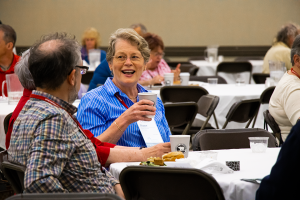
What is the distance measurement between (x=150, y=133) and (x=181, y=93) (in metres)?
1.91

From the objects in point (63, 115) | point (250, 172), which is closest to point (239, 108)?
point (250, 172)

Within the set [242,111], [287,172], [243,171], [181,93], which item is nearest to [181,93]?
[181,93]

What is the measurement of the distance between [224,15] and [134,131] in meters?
9.10

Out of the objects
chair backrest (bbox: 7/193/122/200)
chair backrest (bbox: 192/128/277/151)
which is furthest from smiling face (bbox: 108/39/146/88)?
chair backrest (bbox: 7/193/122/200)

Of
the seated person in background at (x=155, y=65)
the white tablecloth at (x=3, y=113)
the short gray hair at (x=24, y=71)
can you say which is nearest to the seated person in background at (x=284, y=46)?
the seated person in background at (x=155, y=65)

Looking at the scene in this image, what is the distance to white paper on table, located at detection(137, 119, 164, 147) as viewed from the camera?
2.53 m

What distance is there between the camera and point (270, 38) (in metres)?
11.2

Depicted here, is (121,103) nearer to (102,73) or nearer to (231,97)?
(231,97)

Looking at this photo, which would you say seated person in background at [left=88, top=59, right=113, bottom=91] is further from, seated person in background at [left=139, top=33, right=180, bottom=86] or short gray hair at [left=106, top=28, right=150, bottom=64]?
short gray hair at [left=106, top=28, right=150, bottom=64]

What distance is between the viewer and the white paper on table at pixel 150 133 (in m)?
2.53

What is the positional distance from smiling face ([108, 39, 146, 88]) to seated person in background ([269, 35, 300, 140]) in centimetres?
112

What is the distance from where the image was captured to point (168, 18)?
35.8 feet

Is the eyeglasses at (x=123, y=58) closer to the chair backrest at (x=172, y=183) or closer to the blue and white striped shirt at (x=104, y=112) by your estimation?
the blue and white striped shirt at (x=104, y=112)

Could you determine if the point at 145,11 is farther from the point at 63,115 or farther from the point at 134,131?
the point at 63,115
